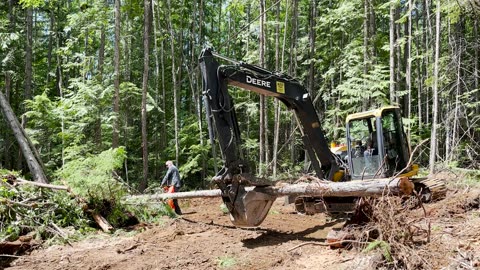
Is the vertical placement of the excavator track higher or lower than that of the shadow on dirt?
higher

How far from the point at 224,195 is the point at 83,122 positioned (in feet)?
35.9

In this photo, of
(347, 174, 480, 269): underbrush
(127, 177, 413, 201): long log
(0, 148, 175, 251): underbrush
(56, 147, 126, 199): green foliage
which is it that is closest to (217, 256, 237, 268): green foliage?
(127, 177, 413, 201): long log

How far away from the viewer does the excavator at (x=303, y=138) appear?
6.79 metres

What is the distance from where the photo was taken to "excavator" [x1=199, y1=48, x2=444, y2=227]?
679 centimetres

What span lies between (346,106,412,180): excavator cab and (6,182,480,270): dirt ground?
1138 mm

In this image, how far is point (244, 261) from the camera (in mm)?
5688

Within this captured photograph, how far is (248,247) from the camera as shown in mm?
6449

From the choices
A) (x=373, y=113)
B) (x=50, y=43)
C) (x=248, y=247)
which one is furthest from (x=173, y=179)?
(x=50, y=43)

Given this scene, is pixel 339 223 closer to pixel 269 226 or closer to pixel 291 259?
pixel 269 226

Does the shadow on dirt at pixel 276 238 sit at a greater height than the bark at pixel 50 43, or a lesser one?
lesser

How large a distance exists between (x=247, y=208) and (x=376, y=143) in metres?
3.43

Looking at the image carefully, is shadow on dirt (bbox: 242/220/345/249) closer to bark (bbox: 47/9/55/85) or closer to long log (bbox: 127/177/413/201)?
long log (bbox: 127/177/413/201)

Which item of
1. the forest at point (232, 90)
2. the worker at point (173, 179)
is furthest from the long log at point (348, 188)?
the forest at point (232, 90)

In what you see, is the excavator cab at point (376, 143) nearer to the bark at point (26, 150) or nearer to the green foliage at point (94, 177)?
the green foliage at point (94, 177)
